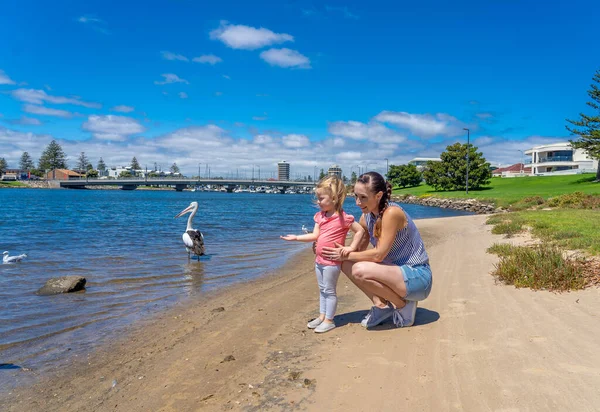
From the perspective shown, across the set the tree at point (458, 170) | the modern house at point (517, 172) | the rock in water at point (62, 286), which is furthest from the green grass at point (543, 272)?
the modern house at point (517, 172)

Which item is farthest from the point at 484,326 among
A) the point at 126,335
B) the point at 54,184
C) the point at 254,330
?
the point at 54,184

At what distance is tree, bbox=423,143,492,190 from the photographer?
216ft

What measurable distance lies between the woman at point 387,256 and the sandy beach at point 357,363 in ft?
1.41

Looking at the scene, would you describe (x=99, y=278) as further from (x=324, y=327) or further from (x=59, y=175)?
(x=59, y=175)

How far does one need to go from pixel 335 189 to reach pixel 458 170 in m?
67.2

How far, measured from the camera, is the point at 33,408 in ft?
12.8

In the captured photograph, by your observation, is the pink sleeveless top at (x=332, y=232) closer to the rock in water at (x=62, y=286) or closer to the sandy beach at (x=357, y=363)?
the sandy beach at (x=357, y=363)

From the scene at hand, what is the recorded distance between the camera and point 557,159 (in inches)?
3356

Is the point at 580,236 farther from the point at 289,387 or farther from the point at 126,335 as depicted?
the point at 126,335

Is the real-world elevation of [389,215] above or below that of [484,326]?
above

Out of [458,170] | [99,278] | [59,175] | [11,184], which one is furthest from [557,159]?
[59,175]

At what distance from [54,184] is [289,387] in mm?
160870

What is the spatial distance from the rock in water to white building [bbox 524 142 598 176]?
85.5 metres

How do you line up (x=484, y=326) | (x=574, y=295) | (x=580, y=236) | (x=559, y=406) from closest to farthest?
(x=559, y=406) < (x=484, y=326) < (x=574, y=295) < (x=580, y=236)
